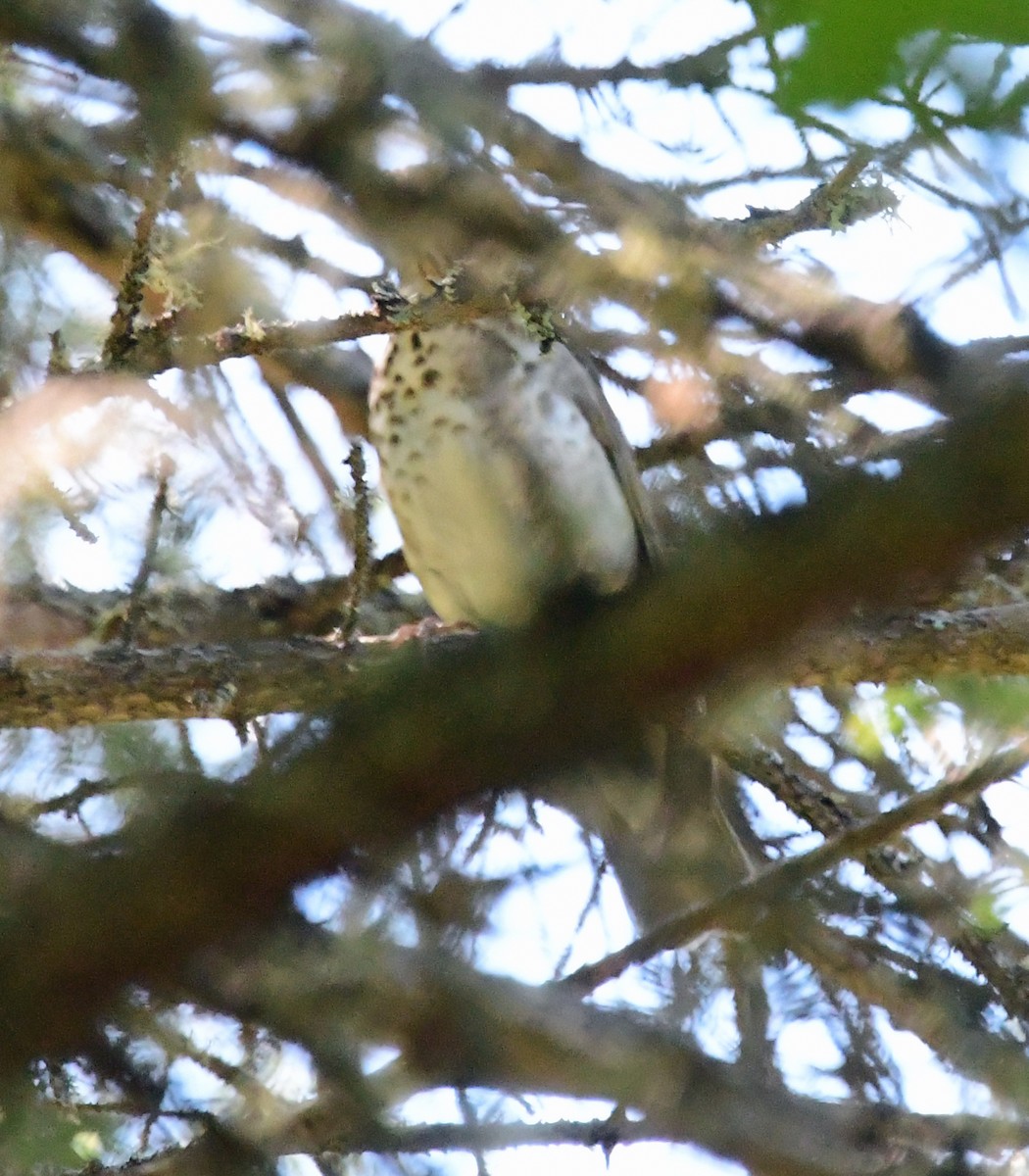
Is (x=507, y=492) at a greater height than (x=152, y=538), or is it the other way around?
(x=507, y=492)

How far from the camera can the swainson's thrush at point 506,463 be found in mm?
3104

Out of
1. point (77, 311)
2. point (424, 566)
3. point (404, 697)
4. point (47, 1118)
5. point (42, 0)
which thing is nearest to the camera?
point (404, 697)

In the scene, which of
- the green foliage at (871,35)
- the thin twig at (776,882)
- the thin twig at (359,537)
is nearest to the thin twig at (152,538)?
the thin twig at (359,537)

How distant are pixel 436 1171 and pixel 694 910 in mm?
447

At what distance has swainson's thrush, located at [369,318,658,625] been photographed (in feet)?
10.2

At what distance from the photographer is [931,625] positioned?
2.59 metres

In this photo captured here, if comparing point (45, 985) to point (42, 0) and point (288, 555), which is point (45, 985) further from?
point (288, 555)

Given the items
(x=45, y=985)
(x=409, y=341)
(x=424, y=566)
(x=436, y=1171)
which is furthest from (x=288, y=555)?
(x=45, y=985)

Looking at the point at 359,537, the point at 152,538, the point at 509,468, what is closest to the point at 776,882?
the point at 359,537

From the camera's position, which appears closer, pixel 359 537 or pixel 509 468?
pixel 359 537

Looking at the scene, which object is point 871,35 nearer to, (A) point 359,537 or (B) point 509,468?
(A) point 359,537

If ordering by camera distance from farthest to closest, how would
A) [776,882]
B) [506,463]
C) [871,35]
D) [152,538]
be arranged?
[506,463]
[152,538]
[776,882]
[871,35]

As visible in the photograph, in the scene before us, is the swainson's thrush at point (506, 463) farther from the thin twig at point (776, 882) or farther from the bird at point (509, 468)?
the thin twig at point (776, 882)

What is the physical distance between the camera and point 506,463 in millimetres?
3115
